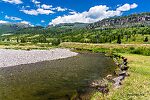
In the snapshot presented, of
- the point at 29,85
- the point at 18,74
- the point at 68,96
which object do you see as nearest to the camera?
the point at 68,96

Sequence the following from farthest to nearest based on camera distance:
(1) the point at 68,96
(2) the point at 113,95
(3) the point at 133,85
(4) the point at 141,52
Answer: (4) the point at 141,52, (3) the point at 133,85, (1) the point at 68,96, (2) the point at 113,95

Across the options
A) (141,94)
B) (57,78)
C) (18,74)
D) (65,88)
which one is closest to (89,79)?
(57,78)

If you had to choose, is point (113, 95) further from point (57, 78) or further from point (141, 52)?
point (141, 52)

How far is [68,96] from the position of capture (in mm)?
39188

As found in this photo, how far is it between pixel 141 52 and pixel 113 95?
98.0m

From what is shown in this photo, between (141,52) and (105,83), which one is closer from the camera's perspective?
(105,83)

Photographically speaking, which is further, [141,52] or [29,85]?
[141,52]

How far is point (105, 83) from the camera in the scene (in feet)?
157

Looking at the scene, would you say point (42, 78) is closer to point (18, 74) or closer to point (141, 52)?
point (18, 74)

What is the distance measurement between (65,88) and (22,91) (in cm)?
743

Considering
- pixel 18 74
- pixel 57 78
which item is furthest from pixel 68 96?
pixel 18 74

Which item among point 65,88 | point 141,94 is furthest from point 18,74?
point 141,94

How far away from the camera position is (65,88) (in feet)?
147

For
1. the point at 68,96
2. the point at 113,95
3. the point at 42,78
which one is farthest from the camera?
the point at 42,78
